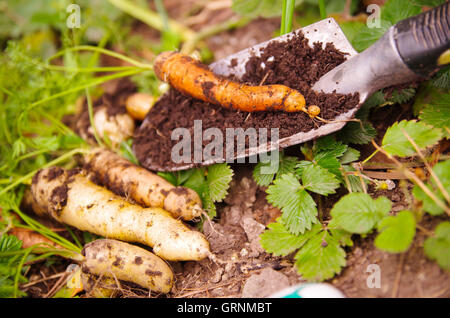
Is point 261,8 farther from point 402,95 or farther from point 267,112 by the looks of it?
point 402,95

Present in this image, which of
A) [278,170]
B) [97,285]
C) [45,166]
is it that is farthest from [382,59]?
[45,166]

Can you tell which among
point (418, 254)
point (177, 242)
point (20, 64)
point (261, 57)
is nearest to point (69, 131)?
point (20, 64)

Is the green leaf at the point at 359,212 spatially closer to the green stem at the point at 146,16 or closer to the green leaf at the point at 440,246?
the green leaf at the point at 440,246

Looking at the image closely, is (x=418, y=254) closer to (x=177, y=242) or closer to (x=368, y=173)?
(x=368, y=173)

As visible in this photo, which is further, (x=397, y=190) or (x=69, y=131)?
(x=69, y=131)

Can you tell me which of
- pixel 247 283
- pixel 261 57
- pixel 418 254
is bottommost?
pixel 247 283

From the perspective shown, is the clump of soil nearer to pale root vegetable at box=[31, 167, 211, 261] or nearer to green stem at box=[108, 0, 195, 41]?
pale root vegetable at box=[31, 167, 211, 261]
